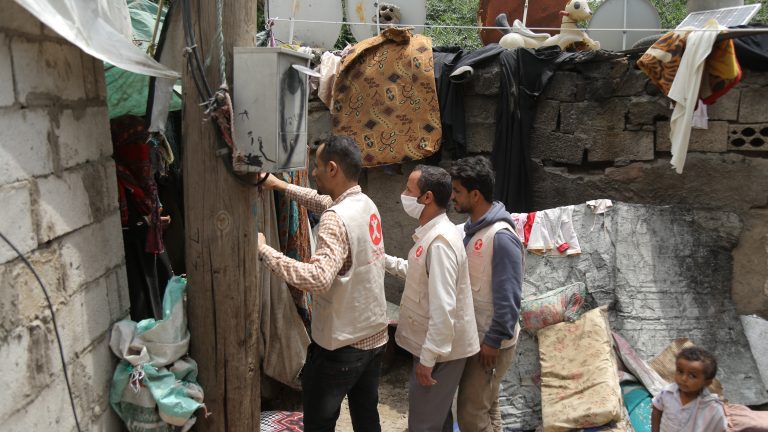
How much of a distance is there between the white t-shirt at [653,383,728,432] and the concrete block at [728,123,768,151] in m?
2.09

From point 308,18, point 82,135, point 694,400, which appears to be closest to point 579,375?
point 694,400

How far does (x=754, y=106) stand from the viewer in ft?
14.8

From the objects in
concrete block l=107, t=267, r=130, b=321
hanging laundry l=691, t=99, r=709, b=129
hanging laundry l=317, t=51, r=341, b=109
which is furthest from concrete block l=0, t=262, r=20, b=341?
hanging laundry l=691, t=99, r=709, b=129

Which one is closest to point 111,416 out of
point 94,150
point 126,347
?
point 126,347

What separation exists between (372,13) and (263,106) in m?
4.11

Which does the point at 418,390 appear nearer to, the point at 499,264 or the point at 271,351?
the point at 499,264

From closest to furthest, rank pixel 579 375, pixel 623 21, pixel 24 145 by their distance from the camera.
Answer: pixel 24 145 < pixel 579 375 < pixel 623 21

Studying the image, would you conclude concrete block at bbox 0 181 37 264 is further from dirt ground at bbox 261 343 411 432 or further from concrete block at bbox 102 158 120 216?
dirt ground at bbox 261 343 411 432

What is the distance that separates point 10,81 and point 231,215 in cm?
90

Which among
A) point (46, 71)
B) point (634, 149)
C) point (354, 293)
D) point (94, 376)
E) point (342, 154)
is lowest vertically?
point (94, 376)

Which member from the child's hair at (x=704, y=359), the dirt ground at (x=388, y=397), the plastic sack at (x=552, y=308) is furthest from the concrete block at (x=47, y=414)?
the plastic sack at (x=552, y=308)

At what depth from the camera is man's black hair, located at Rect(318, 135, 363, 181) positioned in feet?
9.41

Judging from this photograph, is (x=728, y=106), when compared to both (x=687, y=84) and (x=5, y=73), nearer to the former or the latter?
(x=687, y=84)

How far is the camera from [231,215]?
8.27 ft
